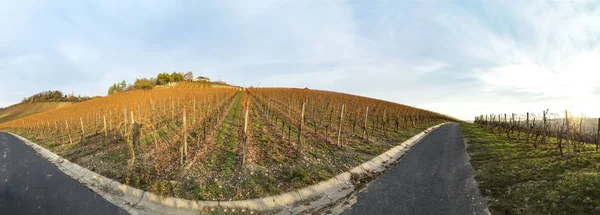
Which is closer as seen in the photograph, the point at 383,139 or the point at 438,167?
the point at 438,167

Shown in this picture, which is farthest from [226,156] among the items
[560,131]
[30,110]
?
[30,110]

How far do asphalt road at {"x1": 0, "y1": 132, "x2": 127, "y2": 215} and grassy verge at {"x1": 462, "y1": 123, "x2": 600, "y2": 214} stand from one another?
524 inches

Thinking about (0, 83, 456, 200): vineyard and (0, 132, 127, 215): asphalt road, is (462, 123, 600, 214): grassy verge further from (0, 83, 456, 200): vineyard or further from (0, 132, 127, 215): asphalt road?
(0, 132, 127, 215): asphalt road

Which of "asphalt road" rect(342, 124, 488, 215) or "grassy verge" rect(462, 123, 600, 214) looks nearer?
"grassy verge" rect(462, 123, 600, 214)

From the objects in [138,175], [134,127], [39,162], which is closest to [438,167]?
[138,175]

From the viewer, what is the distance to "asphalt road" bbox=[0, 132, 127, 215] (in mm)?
10164

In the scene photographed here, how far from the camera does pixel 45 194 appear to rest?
11984 mm

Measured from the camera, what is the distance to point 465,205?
354 inches

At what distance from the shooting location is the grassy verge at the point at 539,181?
7.84m

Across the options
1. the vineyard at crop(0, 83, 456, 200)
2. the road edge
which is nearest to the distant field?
the vineyard at crop(0, 83, 456, 200)

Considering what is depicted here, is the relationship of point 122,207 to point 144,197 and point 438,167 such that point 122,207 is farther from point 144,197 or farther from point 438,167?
point 438,167

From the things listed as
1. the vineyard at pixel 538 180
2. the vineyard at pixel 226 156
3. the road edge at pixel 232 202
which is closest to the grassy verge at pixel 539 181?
the vineyard at pixel 538 180

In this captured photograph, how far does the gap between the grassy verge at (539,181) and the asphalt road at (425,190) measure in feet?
1.74

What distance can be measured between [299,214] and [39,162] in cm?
2080
